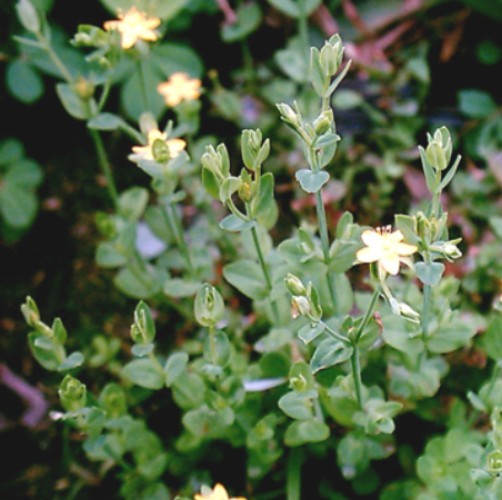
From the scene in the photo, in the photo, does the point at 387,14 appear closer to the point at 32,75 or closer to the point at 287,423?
the point at 32,75

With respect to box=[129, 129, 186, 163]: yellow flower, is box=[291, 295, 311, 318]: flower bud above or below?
below

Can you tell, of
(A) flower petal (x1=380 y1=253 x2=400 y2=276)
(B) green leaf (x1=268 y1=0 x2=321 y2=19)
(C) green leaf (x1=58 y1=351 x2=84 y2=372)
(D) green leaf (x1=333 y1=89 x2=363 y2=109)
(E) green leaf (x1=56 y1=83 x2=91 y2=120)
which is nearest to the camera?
(A) flower petal (x1=380 y1=253 x2=400 y2=276)

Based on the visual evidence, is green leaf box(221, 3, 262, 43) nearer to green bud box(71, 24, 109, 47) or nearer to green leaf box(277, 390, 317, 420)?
green bud box(71, 24, 109, 47)

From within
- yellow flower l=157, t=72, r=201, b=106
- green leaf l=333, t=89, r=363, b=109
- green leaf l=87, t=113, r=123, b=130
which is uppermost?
green leaf l=87, t=113, r=123, b=130

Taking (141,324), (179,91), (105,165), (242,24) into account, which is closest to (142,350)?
(141,324)

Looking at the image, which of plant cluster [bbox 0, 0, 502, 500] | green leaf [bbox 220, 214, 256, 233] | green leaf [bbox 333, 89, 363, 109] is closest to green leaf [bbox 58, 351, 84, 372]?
plant cluster [bbox 0, 0, 502, 500]

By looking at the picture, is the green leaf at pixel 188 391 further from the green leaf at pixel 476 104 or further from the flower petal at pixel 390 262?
the green leaf at pixel 476 104

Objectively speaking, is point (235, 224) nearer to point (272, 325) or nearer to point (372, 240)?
point (372, 240)

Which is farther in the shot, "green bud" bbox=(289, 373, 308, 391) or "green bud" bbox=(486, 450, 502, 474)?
"green bud" bbox=(289, 373, 308, 391)
